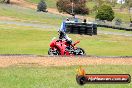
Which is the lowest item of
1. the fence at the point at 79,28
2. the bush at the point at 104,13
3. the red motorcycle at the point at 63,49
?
the bush at the point at 104,13

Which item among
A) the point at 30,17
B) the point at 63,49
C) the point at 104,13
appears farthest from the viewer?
the point at 104,13

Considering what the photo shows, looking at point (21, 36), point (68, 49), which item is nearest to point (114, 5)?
point (21, 36)

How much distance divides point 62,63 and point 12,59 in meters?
2.73

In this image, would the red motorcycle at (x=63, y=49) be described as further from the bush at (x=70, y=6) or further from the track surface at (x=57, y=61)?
the bush at (x=70, y=6)

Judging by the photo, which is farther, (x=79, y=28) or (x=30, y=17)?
(x=30, y=17)

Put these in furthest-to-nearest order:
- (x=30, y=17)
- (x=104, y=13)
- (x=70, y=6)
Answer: (x=70, y=6), (x=104, y=13), (x=30, y=17)

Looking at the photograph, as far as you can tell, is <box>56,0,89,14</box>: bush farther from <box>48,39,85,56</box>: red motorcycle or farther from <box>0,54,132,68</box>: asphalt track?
<box>0,54,132,68</box>: asphalt track

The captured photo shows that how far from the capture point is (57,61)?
20312mm

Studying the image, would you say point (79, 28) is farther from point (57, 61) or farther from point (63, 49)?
point (57, 61)

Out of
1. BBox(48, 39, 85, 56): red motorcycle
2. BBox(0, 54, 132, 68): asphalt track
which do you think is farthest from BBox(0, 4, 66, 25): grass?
BBox(0, 54, 132, 68): asphalt track

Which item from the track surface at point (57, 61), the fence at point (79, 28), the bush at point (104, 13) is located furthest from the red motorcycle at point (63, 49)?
the bush at point (104, 13)

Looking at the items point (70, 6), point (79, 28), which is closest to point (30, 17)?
point (70, 6)

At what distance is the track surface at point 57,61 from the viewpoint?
758 inches

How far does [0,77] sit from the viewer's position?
1316cm
